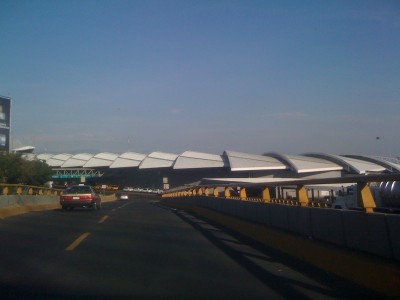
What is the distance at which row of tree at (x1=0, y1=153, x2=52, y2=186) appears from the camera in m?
51.4

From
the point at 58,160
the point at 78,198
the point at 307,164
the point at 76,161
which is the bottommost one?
the point at 78,198

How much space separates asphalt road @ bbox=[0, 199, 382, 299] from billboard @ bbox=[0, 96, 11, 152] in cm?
3716

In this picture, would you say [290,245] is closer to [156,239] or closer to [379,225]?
[379,225]

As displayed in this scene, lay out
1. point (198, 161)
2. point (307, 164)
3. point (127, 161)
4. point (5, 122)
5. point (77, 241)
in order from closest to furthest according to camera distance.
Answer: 1. point (77, 241)
2. point (5, 122)
3. point (307, 164)
4. point (198, 161)
5. point (127, 161)

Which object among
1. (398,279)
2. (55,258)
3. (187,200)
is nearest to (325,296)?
(398,279)

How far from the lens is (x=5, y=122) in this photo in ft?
159

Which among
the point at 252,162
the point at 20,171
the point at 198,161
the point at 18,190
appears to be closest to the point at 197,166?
the point at 198,161

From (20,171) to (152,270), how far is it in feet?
160

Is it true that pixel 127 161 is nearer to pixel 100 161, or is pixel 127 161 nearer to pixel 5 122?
pixel 100 161

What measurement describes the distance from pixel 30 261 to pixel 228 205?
32.1ft

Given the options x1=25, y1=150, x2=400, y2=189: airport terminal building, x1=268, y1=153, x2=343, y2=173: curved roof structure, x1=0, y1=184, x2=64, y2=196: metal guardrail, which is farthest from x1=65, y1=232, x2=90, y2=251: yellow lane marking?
x1=268, y1=153, x2=343, y2=173: curved roof structure

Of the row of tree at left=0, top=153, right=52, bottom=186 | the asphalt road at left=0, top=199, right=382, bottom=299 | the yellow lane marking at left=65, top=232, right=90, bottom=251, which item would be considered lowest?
the asphalt road at left=0, top=199, right=382, bottom=299

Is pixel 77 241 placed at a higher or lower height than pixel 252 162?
lower

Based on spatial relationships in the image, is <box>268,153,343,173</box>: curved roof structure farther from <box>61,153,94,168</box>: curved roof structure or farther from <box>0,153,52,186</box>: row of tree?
<box>61,153,94,168</box>: curved roof structure
